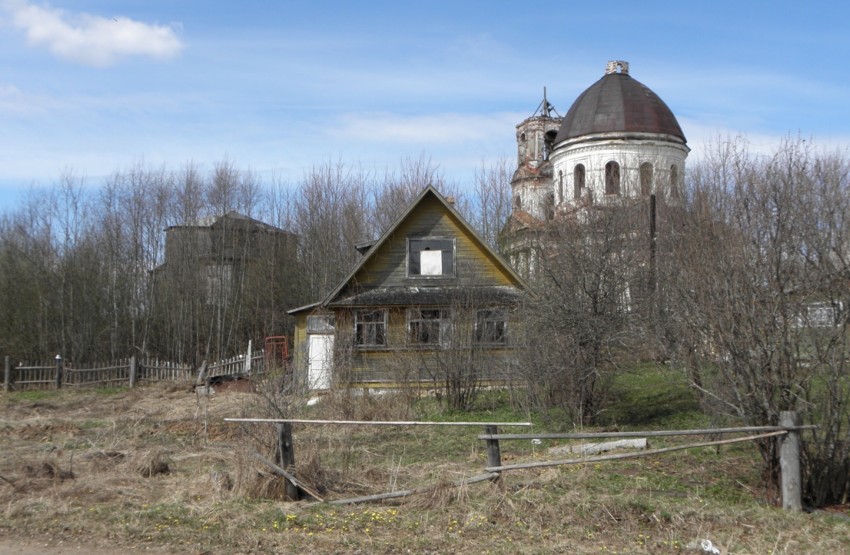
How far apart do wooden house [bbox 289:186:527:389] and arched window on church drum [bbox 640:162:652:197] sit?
25.9 feet

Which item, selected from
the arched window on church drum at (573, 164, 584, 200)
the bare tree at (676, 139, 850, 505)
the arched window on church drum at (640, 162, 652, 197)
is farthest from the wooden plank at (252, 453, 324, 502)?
the arched window on church drum at (573, 164, 584, 200)

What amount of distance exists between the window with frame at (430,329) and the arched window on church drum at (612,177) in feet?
48.2

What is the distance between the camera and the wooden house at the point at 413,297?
779 inches

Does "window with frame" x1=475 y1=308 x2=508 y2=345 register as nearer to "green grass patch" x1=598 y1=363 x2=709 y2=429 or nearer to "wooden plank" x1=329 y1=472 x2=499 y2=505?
"green grass patch" x1=598 y1=363 x2=709 y2=429

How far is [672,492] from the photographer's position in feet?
31.9

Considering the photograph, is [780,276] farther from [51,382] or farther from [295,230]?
[295,230]

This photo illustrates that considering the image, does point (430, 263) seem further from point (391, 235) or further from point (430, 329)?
point (430, 329)

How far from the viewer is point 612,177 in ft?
120

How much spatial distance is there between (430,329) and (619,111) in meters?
22.6

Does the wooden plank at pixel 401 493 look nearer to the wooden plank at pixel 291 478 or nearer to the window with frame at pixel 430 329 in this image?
the wooden plank at pixel 291 478

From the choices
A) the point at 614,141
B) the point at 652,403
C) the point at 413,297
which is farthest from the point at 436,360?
the point at 614,141

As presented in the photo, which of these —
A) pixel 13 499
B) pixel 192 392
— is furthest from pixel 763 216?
pixel 192 392

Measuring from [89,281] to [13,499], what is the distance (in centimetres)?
3153

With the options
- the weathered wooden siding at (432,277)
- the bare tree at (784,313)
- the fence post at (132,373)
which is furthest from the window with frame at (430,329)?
the fence post at (132,373)
